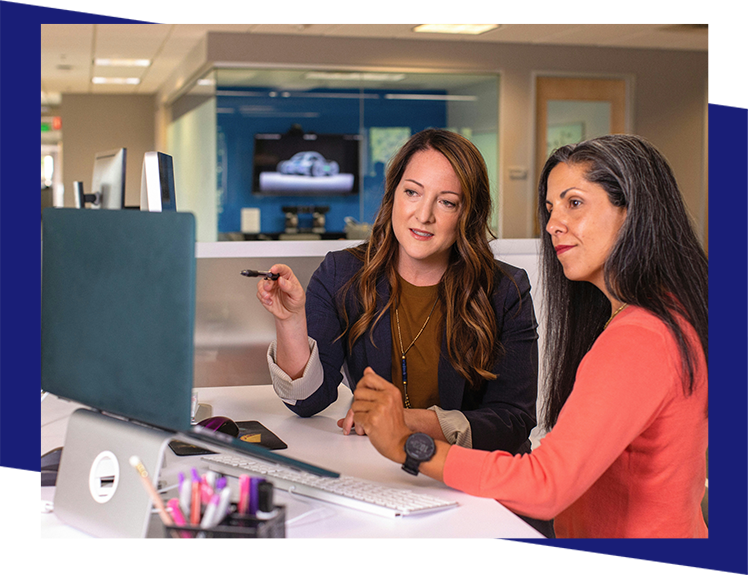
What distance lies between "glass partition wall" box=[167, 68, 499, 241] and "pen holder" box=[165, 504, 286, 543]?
16.3 feet

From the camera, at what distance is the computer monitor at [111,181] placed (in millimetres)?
1450

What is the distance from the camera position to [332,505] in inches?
41.4

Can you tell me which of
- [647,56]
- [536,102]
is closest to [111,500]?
[536,102]

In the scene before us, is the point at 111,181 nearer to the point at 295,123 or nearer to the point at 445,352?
the point at 445,352

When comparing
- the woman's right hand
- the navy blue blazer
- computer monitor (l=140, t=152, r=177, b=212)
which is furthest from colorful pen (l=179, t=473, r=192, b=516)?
the navy blue blazer

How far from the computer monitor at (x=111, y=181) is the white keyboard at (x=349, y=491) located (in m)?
0.59

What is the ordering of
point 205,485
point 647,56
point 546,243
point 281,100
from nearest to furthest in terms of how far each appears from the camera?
point 205,485 < point 546,243 < point 281,100 < point 647,56

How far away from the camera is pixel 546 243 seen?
1.29 m

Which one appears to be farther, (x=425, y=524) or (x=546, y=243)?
(x=546, y=243)

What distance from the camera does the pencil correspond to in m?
0.81

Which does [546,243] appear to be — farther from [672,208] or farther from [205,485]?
[205,485]

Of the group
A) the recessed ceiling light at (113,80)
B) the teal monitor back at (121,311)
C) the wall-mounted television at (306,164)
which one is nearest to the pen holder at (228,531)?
the teal monitor back at (121,311)

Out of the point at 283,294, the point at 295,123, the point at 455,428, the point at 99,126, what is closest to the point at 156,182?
the point at 283,294

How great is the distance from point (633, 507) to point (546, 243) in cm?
45
